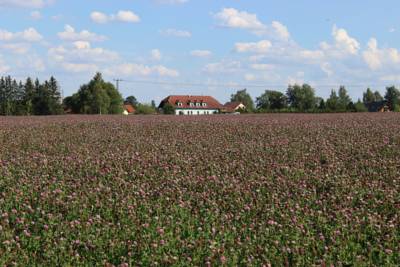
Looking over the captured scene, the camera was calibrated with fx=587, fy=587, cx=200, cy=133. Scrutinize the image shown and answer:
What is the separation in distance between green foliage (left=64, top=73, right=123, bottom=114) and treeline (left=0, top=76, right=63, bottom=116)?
2.95m

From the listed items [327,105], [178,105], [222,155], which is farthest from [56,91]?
[222,155]

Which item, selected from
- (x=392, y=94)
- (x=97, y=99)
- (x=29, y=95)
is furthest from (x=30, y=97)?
(x=392, y=94)

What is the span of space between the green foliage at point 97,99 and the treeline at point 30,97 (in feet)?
9.67

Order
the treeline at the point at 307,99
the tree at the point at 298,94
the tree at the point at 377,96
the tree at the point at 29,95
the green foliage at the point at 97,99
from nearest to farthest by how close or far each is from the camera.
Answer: the green foliage at the point at 97,99
the tree at the point at 29,95
the treeline at the point at 307,99
the tree at the point at 298,94
the tree at the point at 377,96

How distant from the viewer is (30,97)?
100000 mm

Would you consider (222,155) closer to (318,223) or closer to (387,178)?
(387,178)

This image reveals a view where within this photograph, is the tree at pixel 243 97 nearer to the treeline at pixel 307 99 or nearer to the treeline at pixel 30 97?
the treeline at pixel 307 99

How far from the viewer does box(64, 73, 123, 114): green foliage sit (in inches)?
3523

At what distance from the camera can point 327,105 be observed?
268 feet

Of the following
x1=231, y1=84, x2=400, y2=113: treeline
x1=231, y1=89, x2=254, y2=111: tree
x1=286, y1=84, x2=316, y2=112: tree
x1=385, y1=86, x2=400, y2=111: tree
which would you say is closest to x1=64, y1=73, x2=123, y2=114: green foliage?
x1=231, y1=84, x2=400, y2=113: treeline

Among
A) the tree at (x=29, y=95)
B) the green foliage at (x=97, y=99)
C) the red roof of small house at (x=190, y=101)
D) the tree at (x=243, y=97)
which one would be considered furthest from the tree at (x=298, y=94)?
the tree at (x=29, y=95)

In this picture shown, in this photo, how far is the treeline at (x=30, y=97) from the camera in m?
90.4

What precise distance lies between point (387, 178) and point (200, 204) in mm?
3325

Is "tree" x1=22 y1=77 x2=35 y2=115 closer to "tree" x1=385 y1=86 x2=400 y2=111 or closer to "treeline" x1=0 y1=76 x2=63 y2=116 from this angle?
"treeline" x1=0 y1=76 x2=63 y2=116
